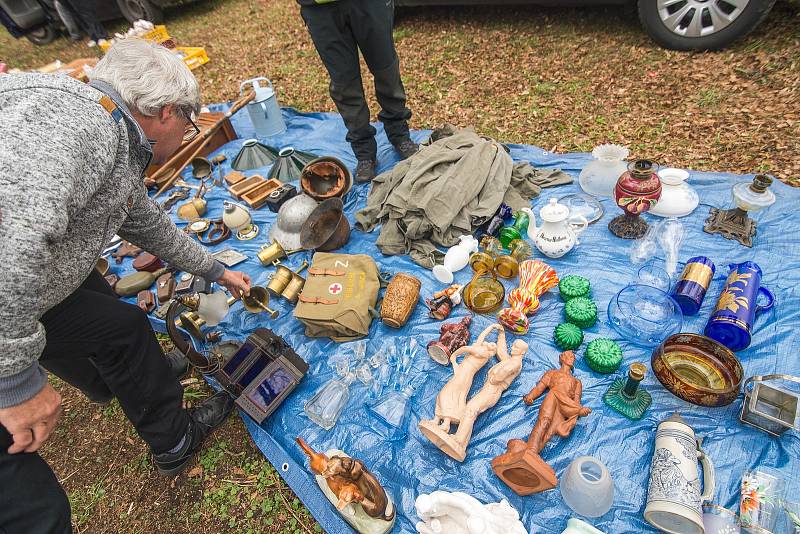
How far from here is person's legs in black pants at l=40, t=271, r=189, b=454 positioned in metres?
2.05

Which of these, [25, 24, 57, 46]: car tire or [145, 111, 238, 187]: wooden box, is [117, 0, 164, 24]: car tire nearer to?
[25, 24, 57, 46]: car tire

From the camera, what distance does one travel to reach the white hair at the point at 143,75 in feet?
5.85

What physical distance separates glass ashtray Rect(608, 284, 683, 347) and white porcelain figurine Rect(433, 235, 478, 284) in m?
1.09

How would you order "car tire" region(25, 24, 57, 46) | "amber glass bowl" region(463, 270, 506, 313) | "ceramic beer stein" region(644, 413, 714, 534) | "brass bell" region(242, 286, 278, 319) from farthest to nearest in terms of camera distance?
"car tire" region(25, 24, 57, 46) < "brass bell" region(242, 286, 278, 319) < "amber glass bowl" region(463, 270, 506, 313) < "ceramic beer stein" region(644, 413, 714, 534)

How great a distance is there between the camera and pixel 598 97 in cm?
498

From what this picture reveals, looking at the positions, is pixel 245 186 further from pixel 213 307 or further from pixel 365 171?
pixel 213 307

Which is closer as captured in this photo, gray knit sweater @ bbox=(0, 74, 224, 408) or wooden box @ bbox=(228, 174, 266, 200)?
gray knit sweater @ bbox=(0, 74, 224, 408)

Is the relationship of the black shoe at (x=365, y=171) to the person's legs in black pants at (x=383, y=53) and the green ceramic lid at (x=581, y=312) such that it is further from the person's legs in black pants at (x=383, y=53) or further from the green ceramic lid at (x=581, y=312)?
the green ceramic lid at (x=581, y=312)

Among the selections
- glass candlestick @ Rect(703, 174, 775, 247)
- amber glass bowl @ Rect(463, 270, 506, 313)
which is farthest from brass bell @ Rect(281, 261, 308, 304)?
glass candlestick @ Rect(703, 174, 775, 247)

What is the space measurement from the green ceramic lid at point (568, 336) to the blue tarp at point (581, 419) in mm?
69

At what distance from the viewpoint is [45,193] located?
132 centimetres

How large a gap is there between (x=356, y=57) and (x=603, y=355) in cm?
344

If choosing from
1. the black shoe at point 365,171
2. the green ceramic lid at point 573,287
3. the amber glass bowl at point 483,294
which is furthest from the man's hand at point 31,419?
the black shoe at point 365,171

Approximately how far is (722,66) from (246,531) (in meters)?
6.68
